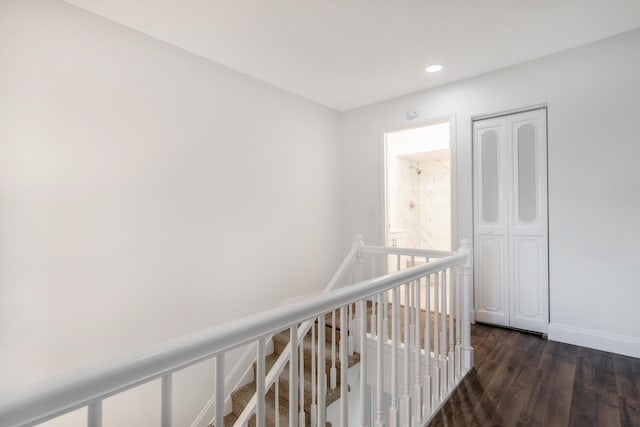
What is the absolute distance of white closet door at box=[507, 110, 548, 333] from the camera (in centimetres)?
298

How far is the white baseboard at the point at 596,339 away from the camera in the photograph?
99.9 inches

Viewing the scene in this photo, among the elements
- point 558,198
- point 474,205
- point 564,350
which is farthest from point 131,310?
point 558,198

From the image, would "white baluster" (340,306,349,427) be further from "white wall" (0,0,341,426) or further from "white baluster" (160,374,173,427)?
"white wall" (0,0,341,426)

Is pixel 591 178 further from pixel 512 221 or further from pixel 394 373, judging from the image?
pixel 394 373

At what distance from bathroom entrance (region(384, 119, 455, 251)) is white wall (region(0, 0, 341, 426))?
232 centimetres

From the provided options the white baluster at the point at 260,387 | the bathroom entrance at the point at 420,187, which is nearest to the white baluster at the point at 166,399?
the white baluster at the point at 260,387

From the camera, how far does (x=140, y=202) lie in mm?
2488

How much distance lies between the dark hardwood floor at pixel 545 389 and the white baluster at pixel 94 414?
1.77m

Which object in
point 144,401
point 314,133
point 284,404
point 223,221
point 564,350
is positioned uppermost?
point 314,133

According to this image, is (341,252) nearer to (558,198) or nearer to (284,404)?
(284,404)

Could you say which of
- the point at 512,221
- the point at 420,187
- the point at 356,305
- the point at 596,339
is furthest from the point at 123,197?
the point at 420,187

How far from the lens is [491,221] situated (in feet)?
10.8

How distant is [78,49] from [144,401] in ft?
8.53

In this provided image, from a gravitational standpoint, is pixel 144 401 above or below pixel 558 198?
below
